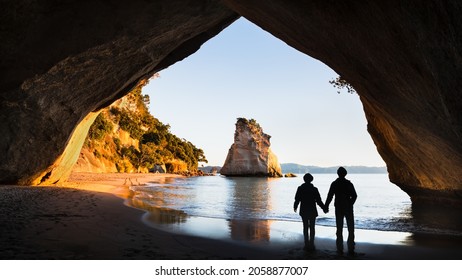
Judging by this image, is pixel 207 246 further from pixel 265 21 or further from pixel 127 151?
pixel 127 151

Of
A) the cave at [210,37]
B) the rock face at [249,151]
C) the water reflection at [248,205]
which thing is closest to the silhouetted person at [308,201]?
the cave at [210,37]

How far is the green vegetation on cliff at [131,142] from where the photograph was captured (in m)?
58.4

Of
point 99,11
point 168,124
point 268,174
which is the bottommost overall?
point 268,174

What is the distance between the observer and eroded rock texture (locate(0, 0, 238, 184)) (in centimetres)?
1350

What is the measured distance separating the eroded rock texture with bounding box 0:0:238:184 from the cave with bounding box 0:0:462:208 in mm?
42

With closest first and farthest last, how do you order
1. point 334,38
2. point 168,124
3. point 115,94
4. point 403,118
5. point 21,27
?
point 334,38 < point 403,118 < point 21,27 < point 115,94 < point 168,124

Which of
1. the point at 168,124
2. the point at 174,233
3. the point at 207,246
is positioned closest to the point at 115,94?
the point at 174,233

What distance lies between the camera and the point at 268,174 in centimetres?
10562

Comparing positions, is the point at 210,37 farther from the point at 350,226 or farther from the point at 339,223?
the point at 350,226

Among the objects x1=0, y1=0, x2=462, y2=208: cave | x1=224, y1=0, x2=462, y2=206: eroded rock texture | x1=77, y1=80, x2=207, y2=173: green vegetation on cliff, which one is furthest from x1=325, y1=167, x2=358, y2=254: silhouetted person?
x1=77, y1=80, x2=207, y2=173: green vegetation on cliff

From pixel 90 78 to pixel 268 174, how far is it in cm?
9221

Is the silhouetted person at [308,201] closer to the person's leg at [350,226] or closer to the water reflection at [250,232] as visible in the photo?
the person's leg at [350,226]

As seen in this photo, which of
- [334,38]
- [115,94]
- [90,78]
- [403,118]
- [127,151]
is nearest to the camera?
[334,38]

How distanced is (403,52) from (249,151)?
9536cm
